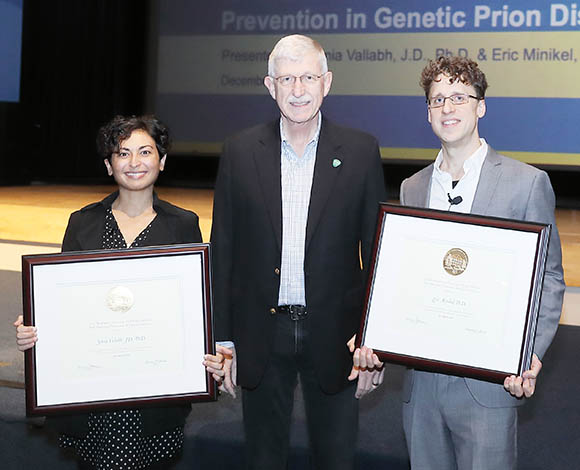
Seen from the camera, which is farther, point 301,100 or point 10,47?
point 10,47

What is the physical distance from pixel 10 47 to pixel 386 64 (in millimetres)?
4737

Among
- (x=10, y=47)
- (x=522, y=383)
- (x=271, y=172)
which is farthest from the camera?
(x=10, y=47)

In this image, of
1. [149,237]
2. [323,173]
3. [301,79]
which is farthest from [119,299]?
[301,79]

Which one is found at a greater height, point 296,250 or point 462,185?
point 462,185

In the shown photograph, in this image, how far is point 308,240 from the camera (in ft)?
6.89

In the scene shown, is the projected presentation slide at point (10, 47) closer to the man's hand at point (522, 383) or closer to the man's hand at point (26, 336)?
the man's hand at point (26, 336)

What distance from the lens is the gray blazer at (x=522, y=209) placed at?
73.6 inches

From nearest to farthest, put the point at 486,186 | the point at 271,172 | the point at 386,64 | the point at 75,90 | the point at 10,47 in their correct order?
the point at 486,186 < the point at 271,172 < the point at 386,64 < the point at 10,47 < the point at 75,90

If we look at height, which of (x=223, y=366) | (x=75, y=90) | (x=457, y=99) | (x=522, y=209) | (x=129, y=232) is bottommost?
(x=223, y=366)

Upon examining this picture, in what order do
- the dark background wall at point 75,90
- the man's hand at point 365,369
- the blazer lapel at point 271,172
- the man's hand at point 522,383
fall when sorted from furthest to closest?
the dark background wall at point 75,90, the blazer lapel at point 271,172, the man's hand at point 365,369, the man's hand at point 522,383

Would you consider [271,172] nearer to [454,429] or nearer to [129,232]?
[129,232]

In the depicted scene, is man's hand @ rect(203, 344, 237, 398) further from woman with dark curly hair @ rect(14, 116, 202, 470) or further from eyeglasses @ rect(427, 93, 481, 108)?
eyeglasses @ rect(427, 93, 481, 108)

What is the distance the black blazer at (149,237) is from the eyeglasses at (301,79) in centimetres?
47

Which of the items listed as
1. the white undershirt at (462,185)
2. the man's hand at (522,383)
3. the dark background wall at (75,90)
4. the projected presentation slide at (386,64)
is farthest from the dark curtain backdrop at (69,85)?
the man's hand at (522,383)
